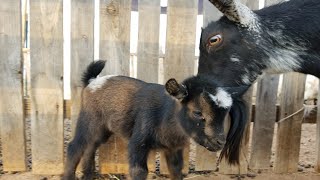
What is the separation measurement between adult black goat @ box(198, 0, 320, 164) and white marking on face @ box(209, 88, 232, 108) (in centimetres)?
7

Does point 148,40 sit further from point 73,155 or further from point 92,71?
point 73,155

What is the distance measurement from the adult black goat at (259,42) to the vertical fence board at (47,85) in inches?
57.9

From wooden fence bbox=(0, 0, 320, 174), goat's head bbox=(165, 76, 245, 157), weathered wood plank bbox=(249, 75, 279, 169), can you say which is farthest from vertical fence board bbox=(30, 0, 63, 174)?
weathered wood plank bbox=(249, 75, 279, 169)

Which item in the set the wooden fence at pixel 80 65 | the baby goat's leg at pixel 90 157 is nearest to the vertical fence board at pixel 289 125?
the wooden fence at pixel 80 65

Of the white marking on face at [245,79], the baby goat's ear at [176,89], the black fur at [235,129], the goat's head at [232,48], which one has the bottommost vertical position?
the black fur at [235,129]

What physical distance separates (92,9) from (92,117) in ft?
3.05

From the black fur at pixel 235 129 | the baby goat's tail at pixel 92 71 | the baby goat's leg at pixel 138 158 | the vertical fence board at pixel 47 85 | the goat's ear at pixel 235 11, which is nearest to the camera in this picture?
the goat's ear at pixel 235 11

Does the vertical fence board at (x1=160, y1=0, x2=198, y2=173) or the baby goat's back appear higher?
the vertical fence board at (x1=160, y1=0, x2=198, y2=173)

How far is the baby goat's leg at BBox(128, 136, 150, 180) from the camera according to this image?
11.6 feet

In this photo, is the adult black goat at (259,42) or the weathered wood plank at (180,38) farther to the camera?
the weathered wood plank at (180,38)

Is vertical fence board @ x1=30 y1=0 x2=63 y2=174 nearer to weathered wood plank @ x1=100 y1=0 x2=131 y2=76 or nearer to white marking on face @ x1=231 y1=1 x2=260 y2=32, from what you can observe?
weathered wood plank @ x1=100 y1=0 x2=131 y2=76

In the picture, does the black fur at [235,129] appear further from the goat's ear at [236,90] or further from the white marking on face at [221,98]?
the white marking on face at [221,98]

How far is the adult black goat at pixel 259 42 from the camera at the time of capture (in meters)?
3.09

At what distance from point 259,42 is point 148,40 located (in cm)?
A: 123
